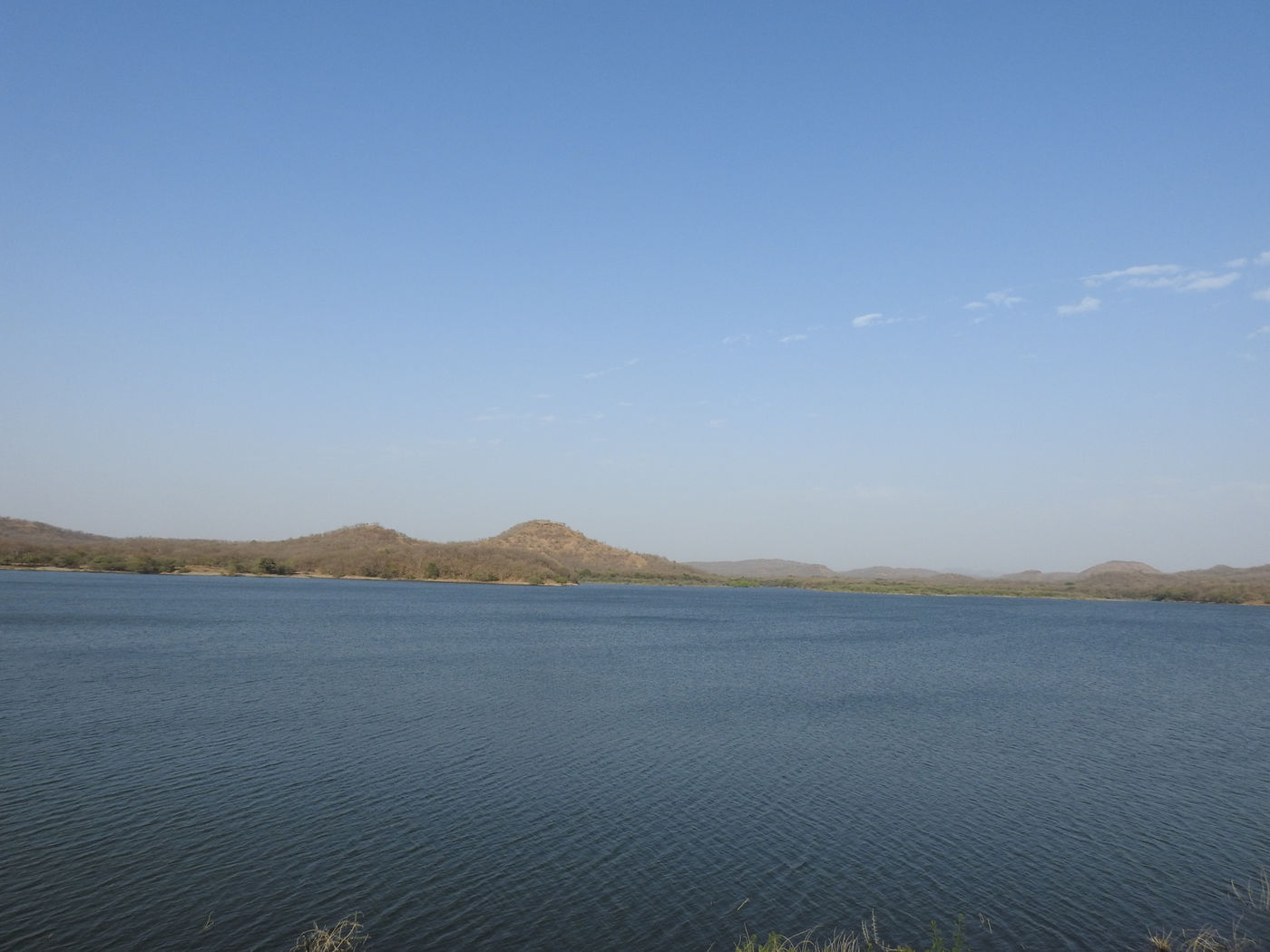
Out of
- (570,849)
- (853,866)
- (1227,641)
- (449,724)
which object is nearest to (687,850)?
(570,849)

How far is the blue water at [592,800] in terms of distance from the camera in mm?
16891

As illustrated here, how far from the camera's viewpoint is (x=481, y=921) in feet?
53.4

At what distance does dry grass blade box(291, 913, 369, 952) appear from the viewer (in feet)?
47.7

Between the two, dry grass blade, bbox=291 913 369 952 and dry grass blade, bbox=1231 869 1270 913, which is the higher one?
dry grass blade, bbox=291 913 369 952

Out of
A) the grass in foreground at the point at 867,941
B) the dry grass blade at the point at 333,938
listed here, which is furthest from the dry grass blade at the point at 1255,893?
the dry grass blade at the point at 333,938

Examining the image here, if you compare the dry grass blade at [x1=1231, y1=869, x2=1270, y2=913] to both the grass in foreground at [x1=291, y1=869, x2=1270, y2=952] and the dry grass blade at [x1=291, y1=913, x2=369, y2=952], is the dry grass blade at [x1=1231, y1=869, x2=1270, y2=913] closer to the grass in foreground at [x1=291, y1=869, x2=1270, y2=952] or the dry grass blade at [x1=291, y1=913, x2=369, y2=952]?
the grass in foreground at [x1=291, y1=869, x2=1270, y2=952]

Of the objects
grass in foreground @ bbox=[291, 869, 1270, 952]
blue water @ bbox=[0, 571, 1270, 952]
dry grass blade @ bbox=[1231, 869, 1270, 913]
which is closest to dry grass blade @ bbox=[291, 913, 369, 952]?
grass in foreground @ bbox=[291, 869, 1270, 952]

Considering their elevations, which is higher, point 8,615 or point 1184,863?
point 8,615

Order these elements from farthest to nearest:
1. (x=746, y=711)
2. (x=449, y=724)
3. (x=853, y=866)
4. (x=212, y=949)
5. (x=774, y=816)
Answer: (x=746, y=711) → (x=449, y=724) → (x=774, y=816) → (x=853, y=866) → (x=212, y=949)

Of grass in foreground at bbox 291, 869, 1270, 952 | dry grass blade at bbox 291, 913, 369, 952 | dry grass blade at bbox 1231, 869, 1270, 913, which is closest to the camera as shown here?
dry grass blade at bbox 291, 913, 369, 952

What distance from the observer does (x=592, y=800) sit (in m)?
24.7

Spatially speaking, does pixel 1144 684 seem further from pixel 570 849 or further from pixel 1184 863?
pixel 570 849

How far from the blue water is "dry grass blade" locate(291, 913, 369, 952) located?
45cm

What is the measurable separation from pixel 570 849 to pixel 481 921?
4.47 meters
